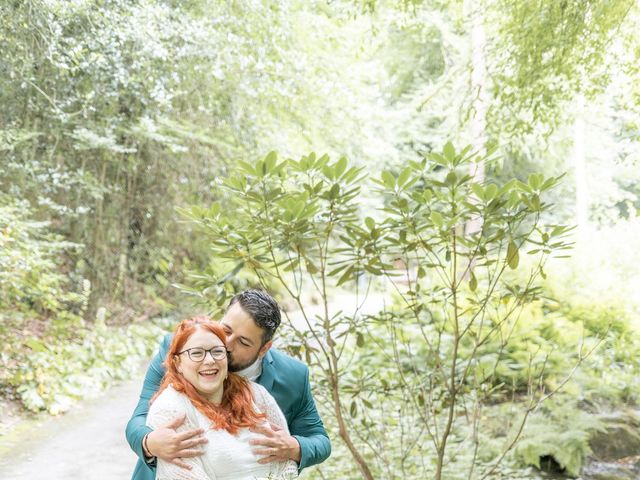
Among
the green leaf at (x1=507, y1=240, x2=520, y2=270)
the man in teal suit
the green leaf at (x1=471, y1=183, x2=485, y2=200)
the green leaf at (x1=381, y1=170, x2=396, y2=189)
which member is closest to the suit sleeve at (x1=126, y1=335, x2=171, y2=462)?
the man in teal suit

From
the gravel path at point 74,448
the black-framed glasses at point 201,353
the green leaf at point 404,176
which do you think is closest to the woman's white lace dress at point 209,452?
the black-framed glasses at point 201,353

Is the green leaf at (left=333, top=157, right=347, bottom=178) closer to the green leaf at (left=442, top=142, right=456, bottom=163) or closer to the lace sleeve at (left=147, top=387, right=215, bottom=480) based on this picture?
the green leaf at (left=442, top=142, right=456, bottom=163)

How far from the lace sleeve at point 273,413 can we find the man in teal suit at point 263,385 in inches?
1.2

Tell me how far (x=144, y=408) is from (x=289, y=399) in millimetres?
491

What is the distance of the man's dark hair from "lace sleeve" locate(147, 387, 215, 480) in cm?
32

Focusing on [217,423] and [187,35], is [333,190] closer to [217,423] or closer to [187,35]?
[217,423]

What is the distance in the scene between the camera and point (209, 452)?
5.84ft

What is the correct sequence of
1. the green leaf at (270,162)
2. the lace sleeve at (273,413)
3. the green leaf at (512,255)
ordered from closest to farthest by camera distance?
the lace sleeve at (273,413) < the green leaf at (270,162) < the green leaf at (512,255)

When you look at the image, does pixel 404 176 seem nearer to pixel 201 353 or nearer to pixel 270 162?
pixel 270 162

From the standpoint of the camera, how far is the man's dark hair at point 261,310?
199 cm

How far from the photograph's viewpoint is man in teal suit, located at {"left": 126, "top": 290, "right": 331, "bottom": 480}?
1.76m

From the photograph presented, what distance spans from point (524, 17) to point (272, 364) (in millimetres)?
3745

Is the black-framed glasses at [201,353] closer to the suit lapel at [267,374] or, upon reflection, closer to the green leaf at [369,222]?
the suit lapel at [267,374]

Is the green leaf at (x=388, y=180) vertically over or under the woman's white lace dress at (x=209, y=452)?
over
